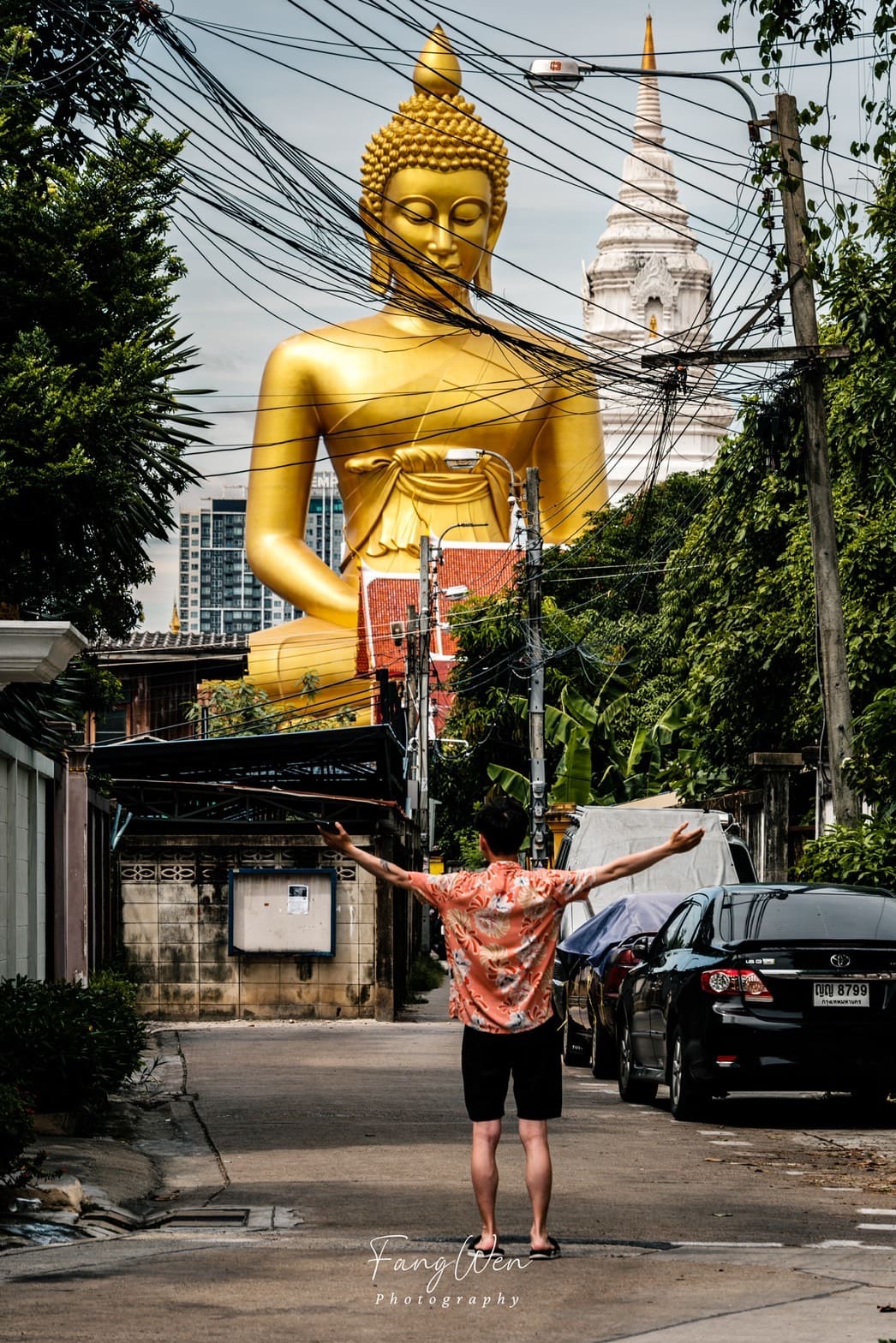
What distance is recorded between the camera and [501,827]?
23.6 ft

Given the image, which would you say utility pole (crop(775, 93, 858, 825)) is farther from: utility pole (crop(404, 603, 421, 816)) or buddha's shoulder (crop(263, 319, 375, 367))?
buddha's shoulder (crop(263, 319, 375, 367))

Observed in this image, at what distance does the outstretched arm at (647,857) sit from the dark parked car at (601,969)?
7.63 m

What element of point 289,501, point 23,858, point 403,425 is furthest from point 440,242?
point 23,858

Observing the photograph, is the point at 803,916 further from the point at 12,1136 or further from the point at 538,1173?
the point at 538,1173

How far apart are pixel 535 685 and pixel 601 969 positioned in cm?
1443

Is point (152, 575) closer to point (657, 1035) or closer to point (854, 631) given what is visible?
point (657, 1035)

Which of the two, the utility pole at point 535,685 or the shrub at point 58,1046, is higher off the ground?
the utility pole at point 535,685

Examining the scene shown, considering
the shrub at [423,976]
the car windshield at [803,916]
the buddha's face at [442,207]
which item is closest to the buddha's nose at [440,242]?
the buddha's face at [442,207]

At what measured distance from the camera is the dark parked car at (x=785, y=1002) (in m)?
11.6

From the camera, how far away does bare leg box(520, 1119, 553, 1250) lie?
6.88m

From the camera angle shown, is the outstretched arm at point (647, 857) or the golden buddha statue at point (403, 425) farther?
the golden buddha statue at point (403, 425)

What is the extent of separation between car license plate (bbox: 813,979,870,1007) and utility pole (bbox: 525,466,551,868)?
17.3 meters

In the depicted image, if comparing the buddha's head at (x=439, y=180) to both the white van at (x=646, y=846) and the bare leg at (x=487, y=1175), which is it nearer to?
the white van at (x=646, y=846)

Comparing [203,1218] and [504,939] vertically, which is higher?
[504,939]
